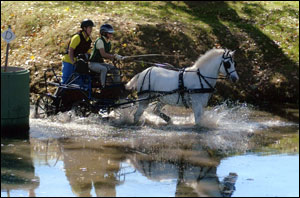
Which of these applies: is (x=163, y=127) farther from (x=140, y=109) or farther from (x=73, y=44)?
(x=73, y=44)

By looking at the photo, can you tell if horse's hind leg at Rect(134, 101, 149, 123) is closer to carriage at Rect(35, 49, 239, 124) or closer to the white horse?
carriage at Rect(35, 49, 239, 124)

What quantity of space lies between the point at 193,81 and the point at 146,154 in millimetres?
2414

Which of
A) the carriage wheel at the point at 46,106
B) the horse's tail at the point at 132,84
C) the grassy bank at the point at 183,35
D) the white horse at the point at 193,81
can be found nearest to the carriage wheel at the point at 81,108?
the carriage wheel at the point at 46,106

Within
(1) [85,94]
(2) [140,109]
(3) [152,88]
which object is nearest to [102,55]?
(1) [85,94]

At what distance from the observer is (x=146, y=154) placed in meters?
11.8

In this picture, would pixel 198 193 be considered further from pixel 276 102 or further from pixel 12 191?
pixel 276 102

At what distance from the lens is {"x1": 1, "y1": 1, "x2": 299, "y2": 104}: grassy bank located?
1802 cm

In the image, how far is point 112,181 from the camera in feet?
32.9

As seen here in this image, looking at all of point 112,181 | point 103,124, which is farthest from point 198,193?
point 103,124

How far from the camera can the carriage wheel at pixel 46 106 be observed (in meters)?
14.1

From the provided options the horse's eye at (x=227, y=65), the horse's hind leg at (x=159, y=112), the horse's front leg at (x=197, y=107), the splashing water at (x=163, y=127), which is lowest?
the splashing water at (x=163, y=127)

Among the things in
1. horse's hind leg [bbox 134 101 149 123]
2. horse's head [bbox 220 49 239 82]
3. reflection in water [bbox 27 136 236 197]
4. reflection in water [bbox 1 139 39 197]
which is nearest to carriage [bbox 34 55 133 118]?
horse's hind leg [bbox 134 101 149 123]

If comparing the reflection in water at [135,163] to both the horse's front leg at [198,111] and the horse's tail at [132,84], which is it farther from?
the horse's tail at [132,84]

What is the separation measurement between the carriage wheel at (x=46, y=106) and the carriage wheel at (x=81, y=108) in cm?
45
